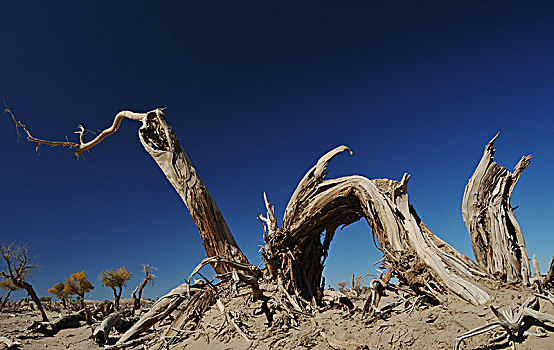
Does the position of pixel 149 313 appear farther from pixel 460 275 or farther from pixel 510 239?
pixel 510 239

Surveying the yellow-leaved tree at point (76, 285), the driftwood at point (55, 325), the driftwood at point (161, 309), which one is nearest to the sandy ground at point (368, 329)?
the driftwood at point (161, 309)

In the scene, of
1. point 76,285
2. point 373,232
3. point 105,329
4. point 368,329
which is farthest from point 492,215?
point 76,285

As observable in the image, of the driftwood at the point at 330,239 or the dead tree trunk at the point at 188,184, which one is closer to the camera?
the driftwood at the point at 330,239

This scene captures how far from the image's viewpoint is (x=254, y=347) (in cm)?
354

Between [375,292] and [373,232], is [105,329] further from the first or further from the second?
[373,232]

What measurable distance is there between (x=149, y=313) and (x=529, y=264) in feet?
17.2

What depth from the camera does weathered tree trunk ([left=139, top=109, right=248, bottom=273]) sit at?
19.3ft

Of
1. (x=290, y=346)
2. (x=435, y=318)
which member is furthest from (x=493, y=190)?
(x=290, y=346)

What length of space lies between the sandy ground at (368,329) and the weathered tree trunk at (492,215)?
632 mm

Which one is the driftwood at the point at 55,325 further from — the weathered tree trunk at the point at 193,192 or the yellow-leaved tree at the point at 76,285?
the yellow-leaved tree at the point at 76,285

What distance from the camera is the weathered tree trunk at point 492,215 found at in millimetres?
3650

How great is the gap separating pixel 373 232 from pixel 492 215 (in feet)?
5.75

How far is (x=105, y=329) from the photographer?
5.54 m

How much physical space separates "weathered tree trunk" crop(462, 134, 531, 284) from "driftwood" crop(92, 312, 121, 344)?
6.49 m
